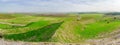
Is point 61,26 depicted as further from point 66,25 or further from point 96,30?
point 96,30

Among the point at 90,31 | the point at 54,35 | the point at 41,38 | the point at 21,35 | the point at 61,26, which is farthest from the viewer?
the point at 90,31

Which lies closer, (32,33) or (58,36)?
(58,36)

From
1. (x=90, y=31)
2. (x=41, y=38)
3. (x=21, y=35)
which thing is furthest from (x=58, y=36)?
(x=90, y=31)

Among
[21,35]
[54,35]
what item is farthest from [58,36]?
[21,35]

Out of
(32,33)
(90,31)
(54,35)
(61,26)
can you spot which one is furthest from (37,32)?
(90,31)

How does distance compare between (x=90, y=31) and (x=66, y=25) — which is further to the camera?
(x=90, y=31)

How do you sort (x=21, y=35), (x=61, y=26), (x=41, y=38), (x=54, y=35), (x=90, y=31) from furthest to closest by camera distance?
(x=90, y=31) → (x=21, y=35) → (x=61, y=26) → (x=41, y=38) → (x=54, y=35)

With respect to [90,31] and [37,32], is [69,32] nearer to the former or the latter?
[37,32]

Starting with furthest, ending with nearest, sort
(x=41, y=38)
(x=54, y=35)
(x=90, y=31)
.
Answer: (x=90, y=31), (x=41, y=38), (x=54, y=35)
